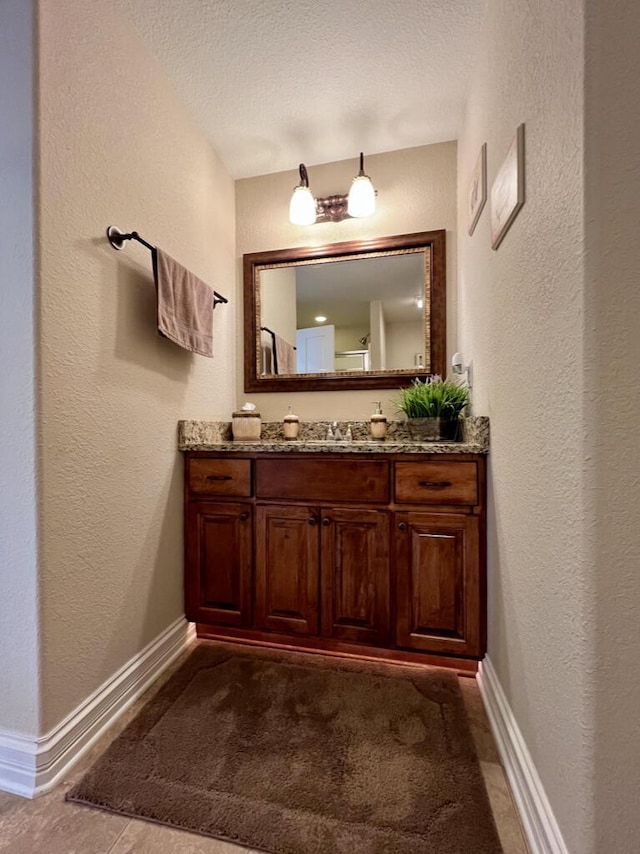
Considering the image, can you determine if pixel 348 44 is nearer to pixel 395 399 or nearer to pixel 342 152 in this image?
pixel 342 152

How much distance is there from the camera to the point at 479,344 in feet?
4.55

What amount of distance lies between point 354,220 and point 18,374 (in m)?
1.70

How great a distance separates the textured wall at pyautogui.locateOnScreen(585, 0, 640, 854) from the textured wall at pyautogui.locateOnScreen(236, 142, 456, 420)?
1285 millimetres

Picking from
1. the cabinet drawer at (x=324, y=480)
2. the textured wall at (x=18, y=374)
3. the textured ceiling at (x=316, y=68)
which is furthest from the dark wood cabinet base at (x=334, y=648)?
the textured ceiling at (x=316, y=68)

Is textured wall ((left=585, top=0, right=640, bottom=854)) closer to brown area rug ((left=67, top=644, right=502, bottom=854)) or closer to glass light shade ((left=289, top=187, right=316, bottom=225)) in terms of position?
brown area rug ((left=67, top=644, right=502, bottom=854))

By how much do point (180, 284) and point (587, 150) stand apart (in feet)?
4.39

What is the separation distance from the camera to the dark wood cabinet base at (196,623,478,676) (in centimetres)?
139

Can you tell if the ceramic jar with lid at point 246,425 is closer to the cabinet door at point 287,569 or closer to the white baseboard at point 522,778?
the cabinet door at point 287,569

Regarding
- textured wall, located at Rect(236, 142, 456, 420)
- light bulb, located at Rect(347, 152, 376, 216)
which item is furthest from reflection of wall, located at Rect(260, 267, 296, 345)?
light bulb, located at Rect(347, 152, 376, 216)

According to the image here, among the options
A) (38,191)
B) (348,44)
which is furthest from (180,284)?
(348,44)

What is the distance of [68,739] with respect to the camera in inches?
39.9

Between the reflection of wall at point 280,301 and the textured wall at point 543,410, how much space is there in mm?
1111

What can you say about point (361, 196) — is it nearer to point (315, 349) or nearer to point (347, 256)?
point (347, 256)

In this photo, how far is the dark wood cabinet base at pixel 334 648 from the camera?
139 centimetres
